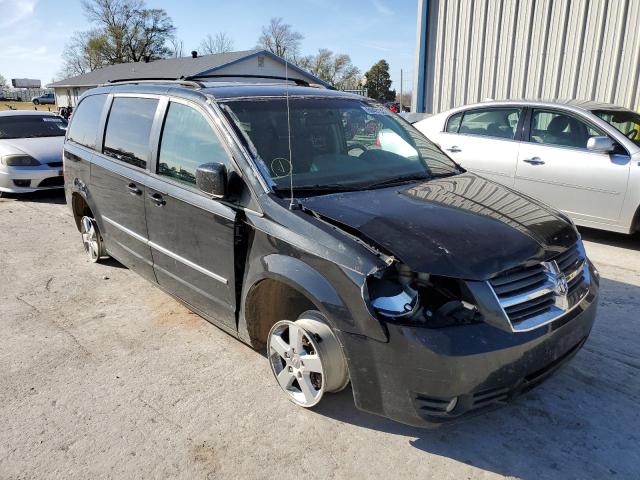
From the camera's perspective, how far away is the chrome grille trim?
2.38 meters

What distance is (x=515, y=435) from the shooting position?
2.71 meters

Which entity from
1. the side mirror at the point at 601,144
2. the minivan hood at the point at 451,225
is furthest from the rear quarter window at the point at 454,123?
the minivan hood at the point at 451,225

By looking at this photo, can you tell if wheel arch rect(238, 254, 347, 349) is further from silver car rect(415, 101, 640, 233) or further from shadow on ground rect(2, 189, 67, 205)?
shadow on ground rect(2, 189, 67, 205)

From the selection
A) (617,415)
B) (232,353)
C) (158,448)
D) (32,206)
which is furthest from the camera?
(32,206)

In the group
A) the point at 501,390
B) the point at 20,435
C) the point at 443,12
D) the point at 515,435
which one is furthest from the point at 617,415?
the point at 443,12

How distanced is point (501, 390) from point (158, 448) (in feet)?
5.84

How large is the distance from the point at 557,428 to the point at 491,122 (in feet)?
15.8

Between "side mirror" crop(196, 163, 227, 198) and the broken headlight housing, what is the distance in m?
1.13

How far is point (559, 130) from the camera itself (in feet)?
20.0

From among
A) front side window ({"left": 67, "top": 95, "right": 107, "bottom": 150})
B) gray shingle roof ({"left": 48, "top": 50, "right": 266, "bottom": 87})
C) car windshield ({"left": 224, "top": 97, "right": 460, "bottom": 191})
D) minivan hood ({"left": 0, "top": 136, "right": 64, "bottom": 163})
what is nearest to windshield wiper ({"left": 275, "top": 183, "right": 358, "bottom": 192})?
car windshield ({"left": 224, "top": 97, "right": 460, "bottom": 191})

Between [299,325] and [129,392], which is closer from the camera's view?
[299,325]

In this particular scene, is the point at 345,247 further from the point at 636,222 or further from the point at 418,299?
the point at 636,222

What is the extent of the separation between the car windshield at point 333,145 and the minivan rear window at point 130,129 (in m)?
0.98

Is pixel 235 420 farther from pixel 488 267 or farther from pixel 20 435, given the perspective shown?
pixel 488 267
